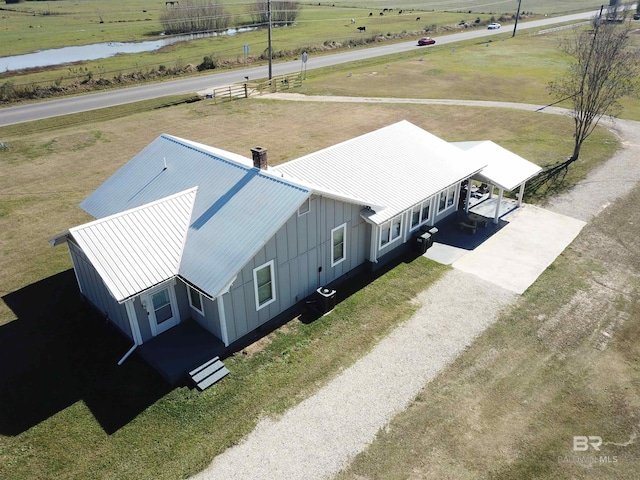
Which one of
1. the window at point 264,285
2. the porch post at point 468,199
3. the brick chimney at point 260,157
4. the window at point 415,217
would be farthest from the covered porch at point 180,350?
the porch post at point 468,199

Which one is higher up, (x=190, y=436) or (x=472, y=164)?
(x=472, y=164)

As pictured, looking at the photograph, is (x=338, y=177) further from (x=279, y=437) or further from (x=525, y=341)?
(x=279, y=437)

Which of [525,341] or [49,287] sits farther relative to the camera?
[49,287]

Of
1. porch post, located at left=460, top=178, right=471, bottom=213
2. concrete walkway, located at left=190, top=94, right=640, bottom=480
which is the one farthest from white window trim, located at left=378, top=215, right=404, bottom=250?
porch post, located at left=460, top=178, right=471, bottom=213

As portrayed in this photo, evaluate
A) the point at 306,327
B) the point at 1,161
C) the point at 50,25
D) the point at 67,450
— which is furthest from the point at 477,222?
the point at 50,25

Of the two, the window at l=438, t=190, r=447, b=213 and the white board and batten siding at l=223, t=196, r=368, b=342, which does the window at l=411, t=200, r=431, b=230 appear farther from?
the white board and batten siding at l=223, t=196, r=368, b=342
